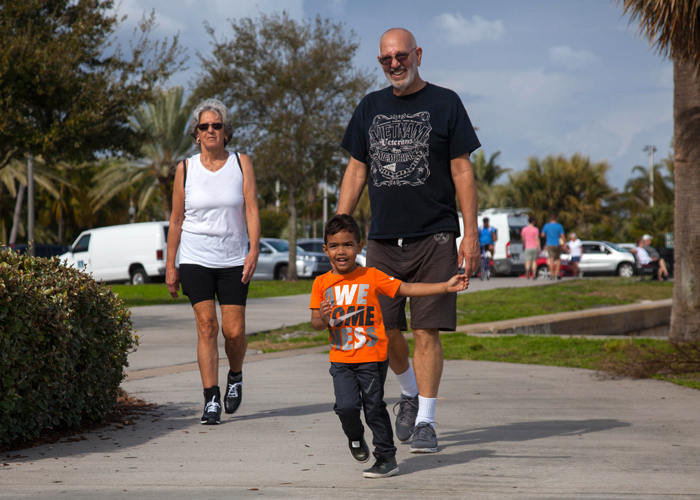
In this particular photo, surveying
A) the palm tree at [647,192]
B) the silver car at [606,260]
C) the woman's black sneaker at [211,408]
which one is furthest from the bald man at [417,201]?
the palm tree at [647,192]

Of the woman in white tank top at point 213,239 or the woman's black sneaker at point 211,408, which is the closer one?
the woman's black sneaker at point 211,408

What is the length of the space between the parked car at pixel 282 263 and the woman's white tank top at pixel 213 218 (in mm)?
20770

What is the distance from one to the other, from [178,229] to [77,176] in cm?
4007

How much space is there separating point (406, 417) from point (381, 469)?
832 millimetres

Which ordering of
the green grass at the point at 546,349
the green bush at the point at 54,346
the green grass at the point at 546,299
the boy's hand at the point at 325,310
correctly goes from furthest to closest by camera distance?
the green grass at the point at 546,299 → the green grass at the point at 546,349 → the green bush at the point at 54,346 → the boy's hand at the point at 325,310

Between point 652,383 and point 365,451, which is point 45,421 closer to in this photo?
point 365,451

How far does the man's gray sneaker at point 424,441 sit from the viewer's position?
4.04 metres

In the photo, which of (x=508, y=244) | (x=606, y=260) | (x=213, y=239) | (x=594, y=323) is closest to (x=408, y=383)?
(x=213, y=239)

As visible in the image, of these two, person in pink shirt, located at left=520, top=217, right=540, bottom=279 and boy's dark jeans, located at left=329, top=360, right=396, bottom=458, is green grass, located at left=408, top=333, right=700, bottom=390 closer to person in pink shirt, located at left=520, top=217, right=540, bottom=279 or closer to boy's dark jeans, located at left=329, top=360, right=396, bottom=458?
boy's dark jeans, located at left=329, top=360, right=396, bottom=458

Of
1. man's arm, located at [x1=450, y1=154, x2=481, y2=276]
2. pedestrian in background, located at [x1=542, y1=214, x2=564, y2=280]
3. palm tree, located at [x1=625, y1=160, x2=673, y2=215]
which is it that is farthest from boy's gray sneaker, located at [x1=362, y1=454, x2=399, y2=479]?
palm tree, located at [x1=625, y1=160, x2=673, y2=215]

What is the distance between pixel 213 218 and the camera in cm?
511

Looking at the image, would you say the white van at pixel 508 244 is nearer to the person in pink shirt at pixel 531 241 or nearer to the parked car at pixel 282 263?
the person in pink shirt at pixel 531 241

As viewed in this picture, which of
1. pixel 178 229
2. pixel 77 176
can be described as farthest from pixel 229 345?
pixel 77 176

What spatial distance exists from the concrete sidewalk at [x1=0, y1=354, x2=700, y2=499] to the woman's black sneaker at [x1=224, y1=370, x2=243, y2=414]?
0.25 feet
